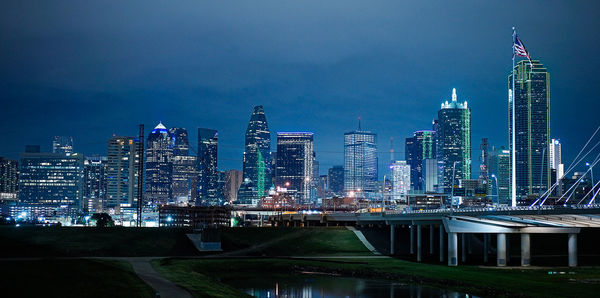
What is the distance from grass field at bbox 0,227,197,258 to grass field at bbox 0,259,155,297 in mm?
31048

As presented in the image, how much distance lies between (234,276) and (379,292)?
59.8 ft

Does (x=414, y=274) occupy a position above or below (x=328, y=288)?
above

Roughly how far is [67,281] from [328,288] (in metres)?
24.1

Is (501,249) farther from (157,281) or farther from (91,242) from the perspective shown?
(91,242)

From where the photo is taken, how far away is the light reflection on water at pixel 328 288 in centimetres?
5647

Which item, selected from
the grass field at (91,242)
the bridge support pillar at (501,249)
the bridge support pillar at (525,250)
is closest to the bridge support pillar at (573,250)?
the bridge support pillar at (525,250)

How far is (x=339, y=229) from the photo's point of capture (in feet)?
390

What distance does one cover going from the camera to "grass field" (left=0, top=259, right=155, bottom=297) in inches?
1622

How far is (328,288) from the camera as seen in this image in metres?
60.5

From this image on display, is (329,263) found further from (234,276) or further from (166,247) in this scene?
(166,247)

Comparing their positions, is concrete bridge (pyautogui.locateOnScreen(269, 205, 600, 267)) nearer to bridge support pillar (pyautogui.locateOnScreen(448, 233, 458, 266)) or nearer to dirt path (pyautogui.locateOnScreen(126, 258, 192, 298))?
bridge support pillar (pyautogui.locateOnScreen(448, 233, 458, 266))

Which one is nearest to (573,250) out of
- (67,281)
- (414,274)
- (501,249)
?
(501,249)

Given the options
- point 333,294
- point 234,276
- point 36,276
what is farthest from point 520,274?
point 36,276

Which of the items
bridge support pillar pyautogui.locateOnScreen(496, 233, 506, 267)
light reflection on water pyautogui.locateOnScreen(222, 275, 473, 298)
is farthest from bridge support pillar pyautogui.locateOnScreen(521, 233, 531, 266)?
light reflection on water pyautogui.locateOnScreen(222, 275, 473, 298)
